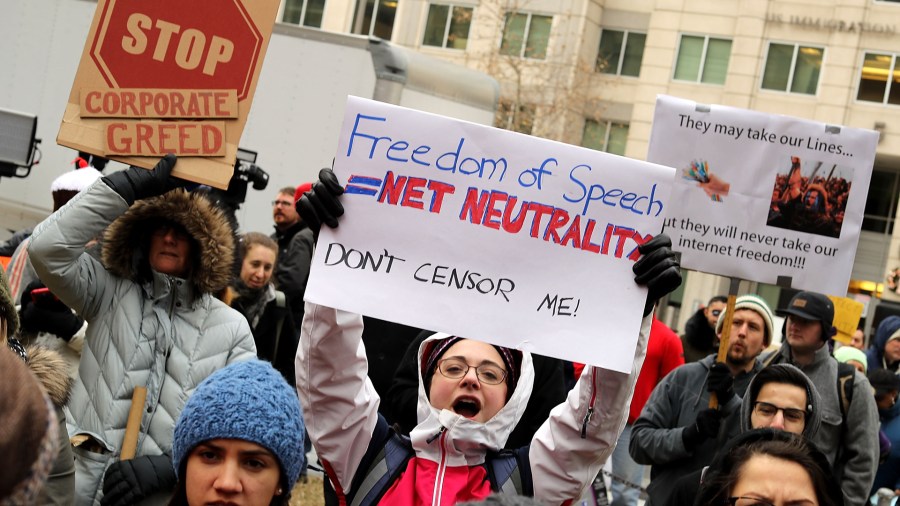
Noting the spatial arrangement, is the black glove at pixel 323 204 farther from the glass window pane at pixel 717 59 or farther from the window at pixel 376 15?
the window at pixel 376 15

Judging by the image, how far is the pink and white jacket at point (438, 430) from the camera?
363 centimetres

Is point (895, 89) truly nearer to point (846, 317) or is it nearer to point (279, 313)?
point (846, 317)

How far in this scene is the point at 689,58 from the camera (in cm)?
3672

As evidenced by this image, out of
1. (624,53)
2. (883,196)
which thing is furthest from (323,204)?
(883,196)

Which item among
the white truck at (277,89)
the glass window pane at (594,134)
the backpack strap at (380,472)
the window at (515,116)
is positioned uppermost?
the glass window pane at (594,134)

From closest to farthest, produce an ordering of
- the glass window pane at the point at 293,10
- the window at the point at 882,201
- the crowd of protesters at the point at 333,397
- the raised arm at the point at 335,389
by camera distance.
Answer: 1. the crowd of protesters at the point at 333,397
2. the raised arm at the point at 335,389
3. the window at the point at 882,201
4. the glass window pane at the point at 293,10

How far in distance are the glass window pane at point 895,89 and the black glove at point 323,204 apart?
33359 millimetres

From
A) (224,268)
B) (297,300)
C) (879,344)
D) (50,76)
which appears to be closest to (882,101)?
(879,344)

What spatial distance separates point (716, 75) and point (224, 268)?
33.0 metres

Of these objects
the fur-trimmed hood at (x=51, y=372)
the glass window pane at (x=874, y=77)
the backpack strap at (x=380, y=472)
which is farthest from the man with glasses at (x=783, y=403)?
the glass window pane at (x=874, y=77)

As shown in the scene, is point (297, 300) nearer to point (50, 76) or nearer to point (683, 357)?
point (683, 357)

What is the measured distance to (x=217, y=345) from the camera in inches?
206

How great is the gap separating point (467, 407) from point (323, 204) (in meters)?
0.79

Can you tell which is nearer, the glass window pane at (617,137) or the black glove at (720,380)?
the black glove at (720,380)
